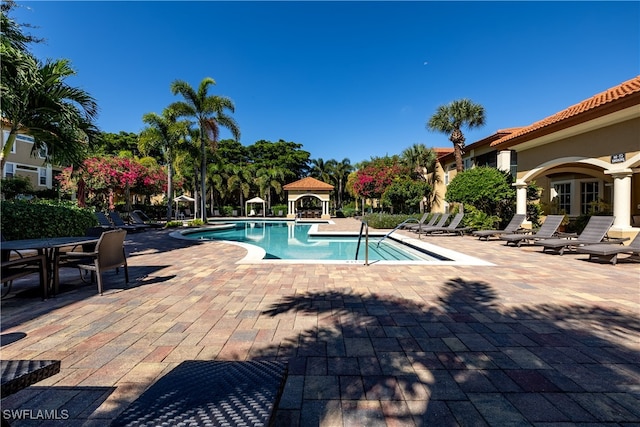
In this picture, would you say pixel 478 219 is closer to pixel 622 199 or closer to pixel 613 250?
pixel 622 199

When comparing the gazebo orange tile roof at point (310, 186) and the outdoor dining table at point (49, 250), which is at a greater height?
the gazebo orange tile roof at point (310, 186)

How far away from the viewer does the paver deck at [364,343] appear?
2.01m

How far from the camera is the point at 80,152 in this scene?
848 cm

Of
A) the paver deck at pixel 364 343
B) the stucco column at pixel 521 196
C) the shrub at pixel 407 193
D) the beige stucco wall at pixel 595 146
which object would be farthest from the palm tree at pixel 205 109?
the beige stucco wall at pixel 595 146

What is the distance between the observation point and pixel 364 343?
2971 millimetres

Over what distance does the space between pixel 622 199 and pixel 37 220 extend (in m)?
17.5

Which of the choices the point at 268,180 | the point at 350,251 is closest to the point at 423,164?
the point at 350,251

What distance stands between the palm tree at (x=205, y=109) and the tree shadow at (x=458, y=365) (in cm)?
1992

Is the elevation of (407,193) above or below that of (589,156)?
below

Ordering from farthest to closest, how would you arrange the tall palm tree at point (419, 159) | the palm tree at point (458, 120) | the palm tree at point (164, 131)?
the tall palm tree at point (419, 159) → the palm tree at point (458, 120) → the palm tree at point (164, 131)

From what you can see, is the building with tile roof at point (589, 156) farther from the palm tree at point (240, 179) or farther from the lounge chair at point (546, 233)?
the palm tree at point (240, 179)

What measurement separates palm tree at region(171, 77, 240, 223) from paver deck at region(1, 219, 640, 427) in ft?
57.4

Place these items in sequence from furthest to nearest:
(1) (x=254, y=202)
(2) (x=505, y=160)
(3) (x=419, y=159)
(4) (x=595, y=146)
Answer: (1) (x=254, y=202) → (3) (x=419, y=159) → (2) (x=505, y=160) → (4) (x=595, y=146)

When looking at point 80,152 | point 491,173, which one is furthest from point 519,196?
point 80,152
